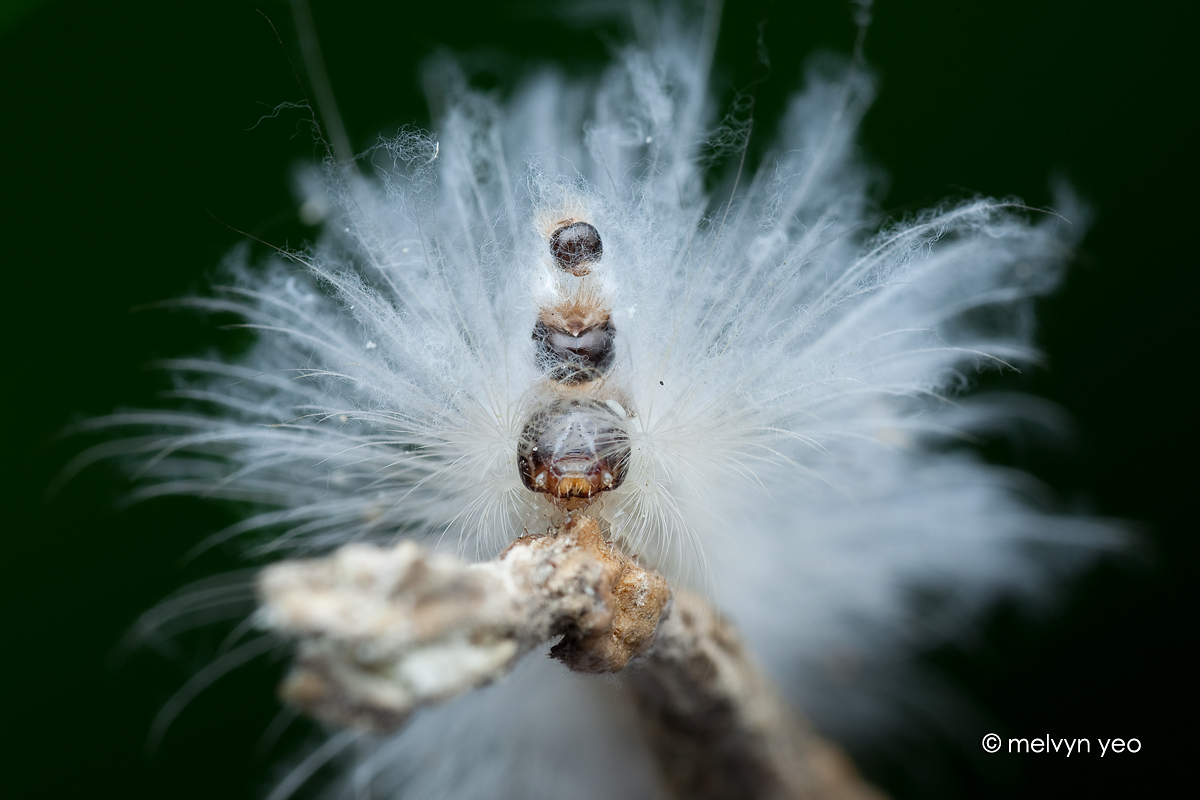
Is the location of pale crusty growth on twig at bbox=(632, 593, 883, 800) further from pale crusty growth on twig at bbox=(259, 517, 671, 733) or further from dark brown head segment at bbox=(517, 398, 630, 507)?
pale crusty growth on twig at bbox=(259, 517, 671, 733)

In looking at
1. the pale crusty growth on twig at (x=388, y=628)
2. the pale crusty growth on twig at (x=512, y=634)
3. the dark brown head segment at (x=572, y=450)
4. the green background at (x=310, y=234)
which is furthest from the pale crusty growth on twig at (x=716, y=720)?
the green background at (x=310, y=234)

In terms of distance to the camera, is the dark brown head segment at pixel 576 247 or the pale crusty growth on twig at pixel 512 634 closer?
the pale crusty growth on twig at pixel 512 634

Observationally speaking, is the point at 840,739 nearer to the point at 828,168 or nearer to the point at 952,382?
the point at 952,382

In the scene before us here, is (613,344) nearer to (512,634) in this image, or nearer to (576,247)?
(576,247)

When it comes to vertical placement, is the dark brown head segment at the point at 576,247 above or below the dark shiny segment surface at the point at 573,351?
above

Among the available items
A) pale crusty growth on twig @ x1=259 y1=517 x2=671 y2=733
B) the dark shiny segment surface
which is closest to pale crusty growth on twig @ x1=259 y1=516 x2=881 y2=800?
pale crusty growth on twig @ x1=259 y1=517 x2=671 y2=733

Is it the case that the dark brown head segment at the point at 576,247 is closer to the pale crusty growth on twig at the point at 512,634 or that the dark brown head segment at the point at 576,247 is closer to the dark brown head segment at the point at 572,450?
the dark brown head segment at the point at 572,450

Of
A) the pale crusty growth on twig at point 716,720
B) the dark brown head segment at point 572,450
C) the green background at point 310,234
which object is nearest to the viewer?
the dark brown head segment at point 572,450

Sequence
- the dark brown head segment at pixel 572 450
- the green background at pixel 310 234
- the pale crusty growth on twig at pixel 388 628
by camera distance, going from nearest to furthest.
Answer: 1. the pale crusty growth on twig at pixel 388 628
2. the dark brown head segment at pixel 572 450
3. the green background at pixel 310 234
